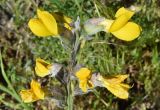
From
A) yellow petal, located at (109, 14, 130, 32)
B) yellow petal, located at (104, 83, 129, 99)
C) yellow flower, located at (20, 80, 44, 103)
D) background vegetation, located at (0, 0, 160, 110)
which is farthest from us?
background vegetation, located at (0, 0, 160, 110)

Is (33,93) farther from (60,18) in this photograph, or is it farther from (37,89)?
(60,18)

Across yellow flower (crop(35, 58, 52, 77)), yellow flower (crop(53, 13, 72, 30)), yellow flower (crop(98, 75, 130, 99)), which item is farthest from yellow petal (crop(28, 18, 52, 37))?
yellow flower (crop(98, 75, 130, 99))

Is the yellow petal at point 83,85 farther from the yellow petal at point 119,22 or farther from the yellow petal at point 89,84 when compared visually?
the yellow petal at point 119,22

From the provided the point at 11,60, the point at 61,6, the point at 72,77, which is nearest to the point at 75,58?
the point at 72,77

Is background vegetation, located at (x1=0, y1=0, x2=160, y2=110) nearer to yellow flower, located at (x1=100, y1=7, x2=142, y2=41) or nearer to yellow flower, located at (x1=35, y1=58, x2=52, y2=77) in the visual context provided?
yellow flower, located at (x1=35, y1=58, x2=52, y2=77)

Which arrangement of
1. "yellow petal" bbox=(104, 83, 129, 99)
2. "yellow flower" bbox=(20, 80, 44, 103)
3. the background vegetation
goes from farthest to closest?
the background vegetation, "yellow flower" bbox=(20, 80, 44, 103), "yellow petal" bbox=(104, 83, 129, 99)

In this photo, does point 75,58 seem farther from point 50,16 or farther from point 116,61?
point 116,61

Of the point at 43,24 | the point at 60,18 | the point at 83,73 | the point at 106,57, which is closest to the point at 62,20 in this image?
the point at 60,18
